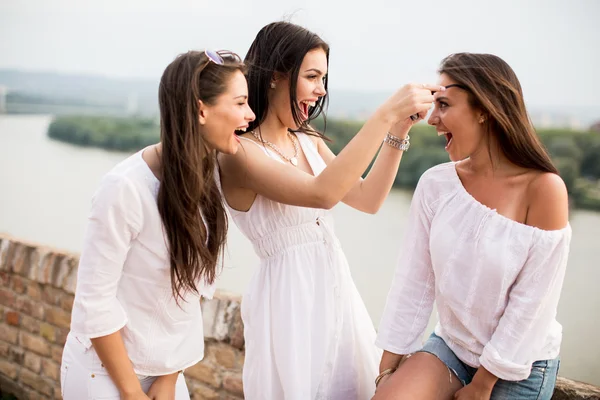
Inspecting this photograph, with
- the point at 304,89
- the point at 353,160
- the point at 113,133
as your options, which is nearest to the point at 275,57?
the point at 304,89

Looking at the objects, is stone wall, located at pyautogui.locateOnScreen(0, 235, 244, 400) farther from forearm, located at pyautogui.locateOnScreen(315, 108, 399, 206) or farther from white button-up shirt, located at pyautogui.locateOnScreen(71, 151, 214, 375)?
forearm, located at pyautogui.locateOnScreen(315, 108, 399, 206)

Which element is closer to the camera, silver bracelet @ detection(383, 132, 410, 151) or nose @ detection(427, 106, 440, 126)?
nose @ detection(427, 106, 440, 126)

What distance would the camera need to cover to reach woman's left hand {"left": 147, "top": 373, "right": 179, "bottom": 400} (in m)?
1.61

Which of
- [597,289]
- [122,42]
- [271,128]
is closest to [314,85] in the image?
[271,128]

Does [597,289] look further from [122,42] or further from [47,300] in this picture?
[122,42]

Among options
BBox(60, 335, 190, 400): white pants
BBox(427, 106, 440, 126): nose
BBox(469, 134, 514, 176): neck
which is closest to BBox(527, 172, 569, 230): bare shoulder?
BBox(469, 134, 514, 176): neck

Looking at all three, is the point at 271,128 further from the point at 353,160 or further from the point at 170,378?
the point at 170,378

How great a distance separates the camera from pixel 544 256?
157 centimetres

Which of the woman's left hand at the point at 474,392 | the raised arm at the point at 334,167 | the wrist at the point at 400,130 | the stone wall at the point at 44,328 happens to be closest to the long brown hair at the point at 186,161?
the raised arm at the point at 334,167

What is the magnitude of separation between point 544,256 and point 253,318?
34.6 inches

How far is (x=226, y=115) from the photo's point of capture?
157cm

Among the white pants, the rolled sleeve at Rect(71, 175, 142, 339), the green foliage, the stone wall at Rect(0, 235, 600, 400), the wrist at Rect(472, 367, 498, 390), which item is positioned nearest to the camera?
the rolled sleeve at Rect(71, 175, 142, 339)

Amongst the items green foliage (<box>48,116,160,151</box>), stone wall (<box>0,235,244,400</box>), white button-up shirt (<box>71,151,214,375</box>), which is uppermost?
white button-up shirt (<box>71,151,214,375</box>)

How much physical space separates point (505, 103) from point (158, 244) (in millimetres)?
1033
